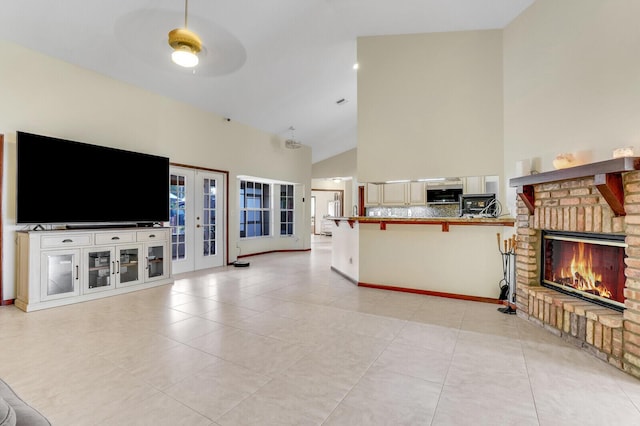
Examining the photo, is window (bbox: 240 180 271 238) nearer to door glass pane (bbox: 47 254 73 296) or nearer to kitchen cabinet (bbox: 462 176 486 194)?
door glass pane (bbox: 47 254 73 296)

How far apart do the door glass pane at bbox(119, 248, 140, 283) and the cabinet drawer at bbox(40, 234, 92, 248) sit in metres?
0.48

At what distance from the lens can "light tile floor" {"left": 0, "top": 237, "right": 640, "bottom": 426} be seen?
173cm

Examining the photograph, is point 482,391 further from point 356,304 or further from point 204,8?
point 204,8

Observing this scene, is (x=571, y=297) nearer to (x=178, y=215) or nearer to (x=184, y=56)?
(x=184, y=56)

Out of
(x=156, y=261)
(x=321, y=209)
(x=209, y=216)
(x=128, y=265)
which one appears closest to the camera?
(x=128, y=265)

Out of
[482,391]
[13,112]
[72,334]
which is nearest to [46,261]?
[72,334]

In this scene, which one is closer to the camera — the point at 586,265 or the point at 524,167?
the point at 586,265

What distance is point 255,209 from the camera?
26.7 ft

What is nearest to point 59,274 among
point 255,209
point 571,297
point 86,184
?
point 86,184

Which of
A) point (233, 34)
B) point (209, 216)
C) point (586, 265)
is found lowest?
point (586, 265)

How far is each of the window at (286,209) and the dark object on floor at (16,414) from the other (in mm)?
7883

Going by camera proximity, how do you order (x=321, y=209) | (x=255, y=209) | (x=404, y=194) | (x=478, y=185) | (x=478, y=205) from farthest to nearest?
1. (x=321, y=209)
2. (x=255, y=209)
3. (x=404, y=194)
4. (x=478, y=185)
5. (x=478, y=205)

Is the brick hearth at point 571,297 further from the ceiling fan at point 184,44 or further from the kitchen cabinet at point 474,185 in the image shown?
the ceiling fan at point 184,44

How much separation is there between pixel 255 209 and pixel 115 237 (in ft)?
13.7
